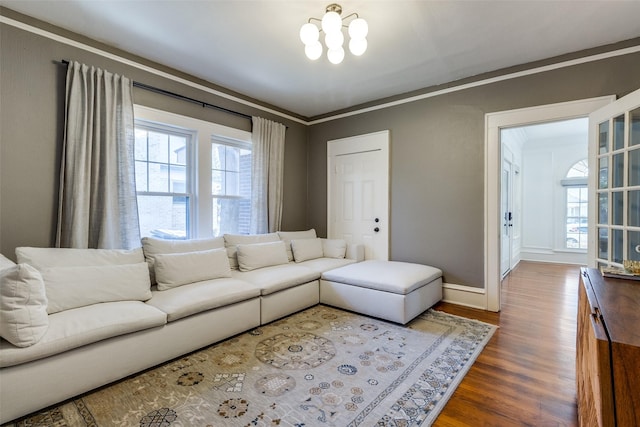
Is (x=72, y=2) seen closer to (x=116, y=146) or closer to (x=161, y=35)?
(x=161, y=35)

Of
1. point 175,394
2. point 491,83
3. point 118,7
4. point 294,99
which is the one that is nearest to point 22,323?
point 175,394

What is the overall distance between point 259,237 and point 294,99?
6.46 feet

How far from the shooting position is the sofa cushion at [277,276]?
2924 mm

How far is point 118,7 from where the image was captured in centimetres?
224

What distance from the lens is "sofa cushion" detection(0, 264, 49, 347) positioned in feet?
5.13

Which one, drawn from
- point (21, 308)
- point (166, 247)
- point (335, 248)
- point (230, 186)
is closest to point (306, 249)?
point (335, 248)

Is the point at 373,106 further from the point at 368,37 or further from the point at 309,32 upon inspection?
the point at 309,32

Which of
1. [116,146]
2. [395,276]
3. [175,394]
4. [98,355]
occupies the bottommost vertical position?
[175,394]

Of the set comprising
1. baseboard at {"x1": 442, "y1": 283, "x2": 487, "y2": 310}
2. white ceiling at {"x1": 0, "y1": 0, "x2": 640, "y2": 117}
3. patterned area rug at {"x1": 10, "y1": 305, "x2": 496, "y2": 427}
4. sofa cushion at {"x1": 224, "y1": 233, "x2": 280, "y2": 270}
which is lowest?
patterned area rug at {"x1": 10, "y1": 305, "x2": 496, "y2": 427}

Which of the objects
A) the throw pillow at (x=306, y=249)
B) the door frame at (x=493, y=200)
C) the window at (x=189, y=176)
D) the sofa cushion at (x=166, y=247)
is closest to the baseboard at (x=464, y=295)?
the door frame at (x=493, y=200)

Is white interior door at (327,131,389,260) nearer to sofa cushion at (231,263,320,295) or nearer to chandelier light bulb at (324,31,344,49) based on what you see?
sofa cushion at (231,263,320,295)

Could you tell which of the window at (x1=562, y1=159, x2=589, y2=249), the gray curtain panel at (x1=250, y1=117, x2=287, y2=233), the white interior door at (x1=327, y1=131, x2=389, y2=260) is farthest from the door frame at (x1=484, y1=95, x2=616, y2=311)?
the window at (x1=562, y1=159, x2=589, y2=249)

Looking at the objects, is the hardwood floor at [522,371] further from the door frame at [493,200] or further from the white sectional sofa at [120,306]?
the white sectional sofa at [120,306]

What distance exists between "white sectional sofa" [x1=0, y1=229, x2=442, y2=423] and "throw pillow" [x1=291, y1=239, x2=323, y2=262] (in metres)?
0.35
